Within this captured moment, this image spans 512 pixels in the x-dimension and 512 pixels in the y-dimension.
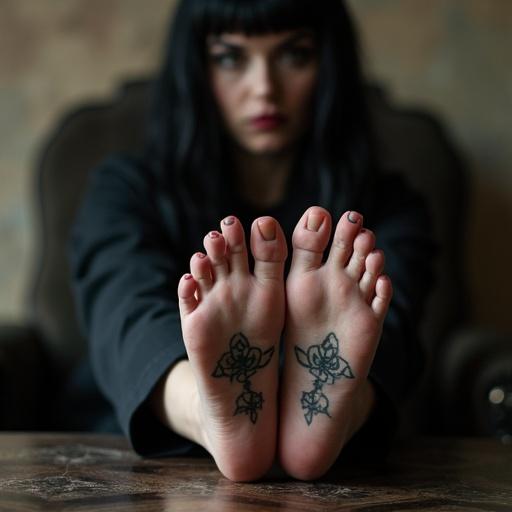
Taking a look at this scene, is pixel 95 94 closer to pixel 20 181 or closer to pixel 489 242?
pixel 20 181

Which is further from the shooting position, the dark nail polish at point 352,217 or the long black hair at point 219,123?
the long black hair at point 219,123

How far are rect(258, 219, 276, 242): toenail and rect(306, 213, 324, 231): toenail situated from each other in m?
0.03

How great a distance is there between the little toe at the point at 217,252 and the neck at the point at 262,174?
1.82ft

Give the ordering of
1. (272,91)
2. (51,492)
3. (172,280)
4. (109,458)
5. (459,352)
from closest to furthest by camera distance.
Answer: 1. (51,492)
2. (109,458)
3. (172,280)
4. (272,91)
5. (459,352)

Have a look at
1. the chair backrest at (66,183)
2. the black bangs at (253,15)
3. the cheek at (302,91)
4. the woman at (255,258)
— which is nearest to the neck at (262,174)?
the woman at (255,258)

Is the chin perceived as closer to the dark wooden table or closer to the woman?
the woman

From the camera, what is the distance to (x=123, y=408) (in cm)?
78

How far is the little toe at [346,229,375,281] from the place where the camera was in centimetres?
67

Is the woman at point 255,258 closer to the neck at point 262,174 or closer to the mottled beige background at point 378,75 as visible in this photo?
the neck at point 262,174

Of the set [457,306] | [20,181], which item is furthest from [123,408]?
[20,181]

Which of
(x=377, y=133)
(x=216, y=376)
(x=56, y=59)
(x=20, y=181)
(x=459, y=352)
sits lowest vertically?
(x=459, y=352)

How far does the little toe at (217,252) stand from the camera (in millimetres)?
645

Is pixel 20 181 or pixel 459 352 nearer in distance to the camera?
→ pixel 459 352

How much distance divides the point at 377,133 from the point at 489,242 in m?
0.37
